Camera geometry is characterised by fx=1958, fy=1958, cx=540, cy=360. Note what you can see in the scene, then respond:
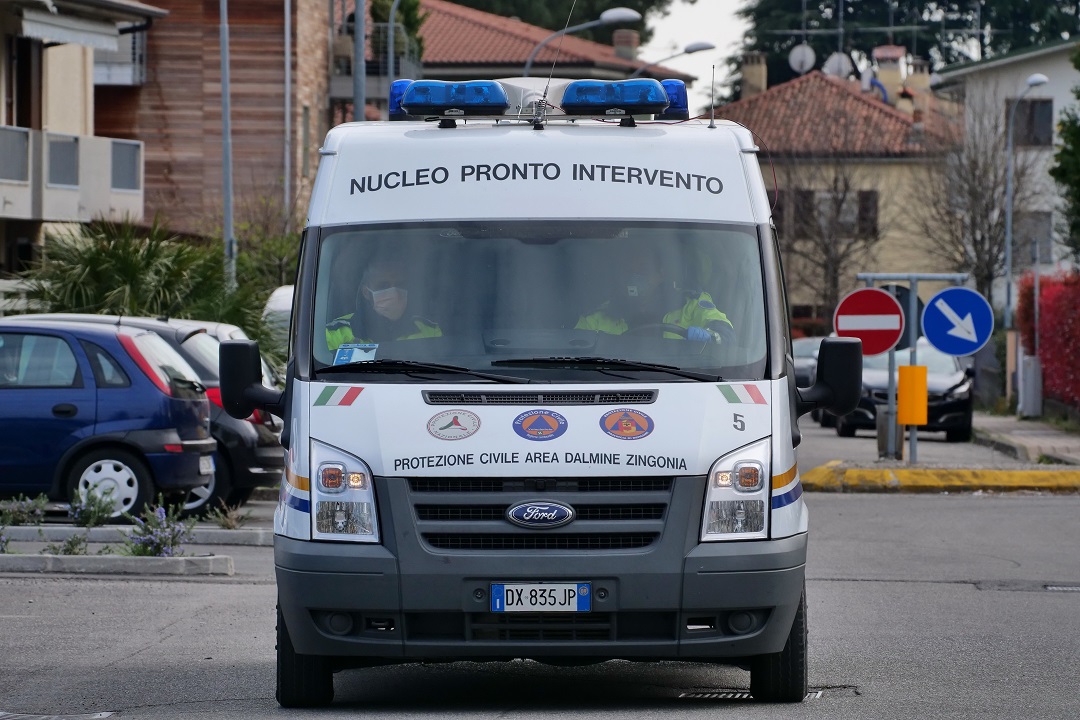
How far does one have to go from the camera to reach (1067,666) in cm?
920

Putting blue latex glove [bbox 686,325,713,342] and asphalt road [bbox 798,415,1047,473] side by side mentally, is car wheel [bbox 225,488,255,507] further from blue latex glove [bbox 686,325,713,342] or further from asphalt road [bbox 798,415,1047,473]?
blue latex glove [bbox 686,325,713,342]

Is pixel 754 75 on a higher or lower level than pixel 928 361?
higher

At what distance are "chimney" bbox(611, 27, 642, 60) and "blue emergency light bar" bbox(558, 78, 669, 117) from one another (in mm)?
61501

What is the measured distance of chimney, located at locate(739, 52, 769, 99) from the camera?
71.6m

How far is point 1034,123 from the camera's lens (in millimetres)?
59281

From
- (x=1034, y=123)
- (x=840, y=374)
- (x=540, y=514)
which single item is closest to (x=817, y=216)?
(x=1034, y=123)

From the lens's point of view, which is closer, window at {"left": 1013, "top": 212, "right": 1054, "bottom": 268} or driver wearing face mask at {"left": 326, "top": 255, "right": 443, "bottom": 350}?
driver wearing face mask at {"left": 326, "top": 255, "right": 443, "bottom": 350}

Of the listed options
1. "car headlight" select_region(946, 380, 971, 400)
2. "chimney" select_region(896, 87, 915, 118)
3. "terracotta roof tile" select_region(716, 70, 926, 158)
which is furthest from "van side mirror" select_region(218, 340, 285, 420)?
"chimney" select_region(896, 87, 915, 118)

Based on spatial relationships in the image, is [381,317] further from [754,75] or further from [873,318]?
Result: [754,75]

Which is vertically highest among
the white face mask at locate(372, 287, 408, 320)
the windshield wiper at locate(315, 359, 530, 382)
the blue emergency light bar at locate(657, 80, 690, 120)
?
the blue emergency light bar at locate(657, 80, 690, 120)

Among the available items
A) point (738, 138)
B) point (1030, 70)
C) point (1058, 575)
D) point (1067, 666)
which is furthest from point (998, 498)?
point (1030, 70)

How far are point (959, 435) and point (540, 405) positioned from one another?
22.9 metres

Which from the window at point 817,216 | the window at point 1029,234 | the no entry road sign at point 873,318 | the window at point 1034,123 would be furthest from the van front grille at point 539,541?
the window at point 817,216

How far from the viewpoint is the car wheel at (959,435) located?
29.2 meters
